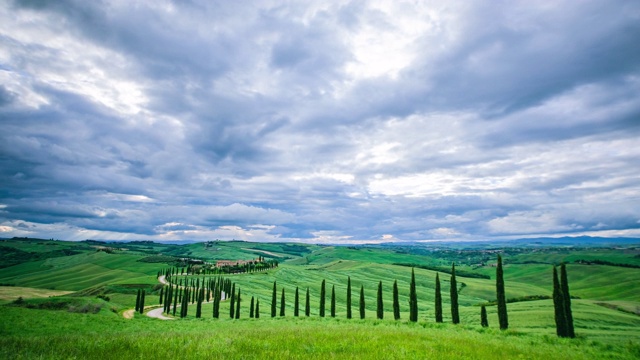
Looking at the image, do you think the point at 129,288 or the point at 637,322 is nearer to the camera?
the point at 637,322

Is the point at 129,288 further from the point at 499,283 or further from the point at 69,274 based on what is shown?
the point at 499,283

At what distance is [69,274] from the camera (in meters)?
191

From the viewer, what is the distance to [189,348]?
9766mm

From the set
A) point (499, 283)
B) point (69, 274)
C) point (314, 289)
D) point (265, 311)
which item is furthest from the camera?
point (69, 274)

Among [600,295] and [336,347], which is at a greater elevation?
[336,347]

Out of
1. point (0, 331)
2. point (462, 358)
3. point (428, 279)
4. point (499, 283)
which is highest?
point (462, 358)

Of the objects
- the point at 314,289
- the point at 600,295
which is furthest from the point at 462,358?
the point at 600,295

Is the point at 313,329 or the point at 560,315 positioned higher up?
the point at 313,329

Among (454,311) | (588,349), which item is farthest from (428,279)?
(588,349)

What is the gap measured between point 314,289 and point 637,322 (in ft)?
330

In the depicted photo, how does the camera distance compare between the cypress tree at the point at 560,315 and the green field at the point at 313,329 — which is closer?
the green field at the point at 313,329

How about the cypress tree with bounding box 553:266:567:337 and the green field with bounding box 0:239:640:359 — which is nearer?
the green field with bounding box 0:239:640:359

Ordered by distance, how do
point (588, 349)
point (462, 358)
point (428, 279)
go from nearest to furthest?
point (462, 358)
point (588, 349)
point (428, 279)

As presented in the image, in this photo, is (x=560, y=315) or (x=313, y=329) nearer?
(x=313, y=329)
